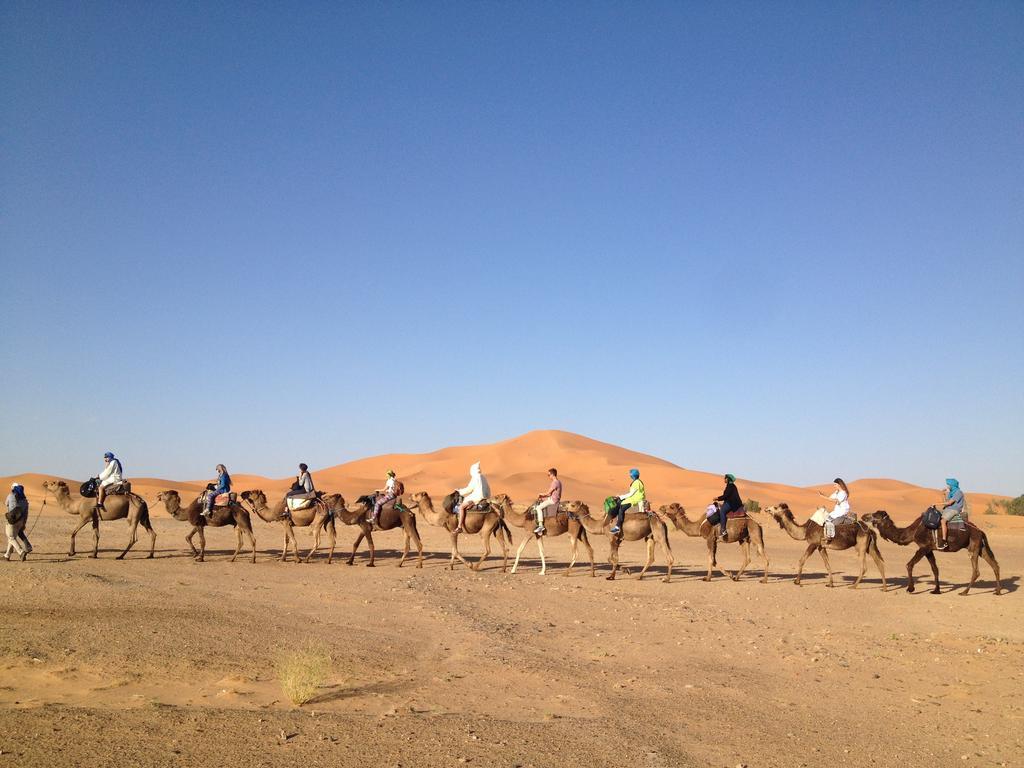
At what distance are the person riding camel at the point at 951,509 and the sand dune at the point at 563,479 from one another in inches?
1286

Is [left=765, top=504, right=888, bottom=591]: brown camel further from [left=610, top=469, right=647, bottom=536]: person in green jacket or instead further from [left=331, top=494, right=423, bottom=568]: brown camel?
[left=331, top=494, right=423, bottom=568]: brown camel

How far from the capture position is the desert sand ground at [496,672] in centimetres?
764

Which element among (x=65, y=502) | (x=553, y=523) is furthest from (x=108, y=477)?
(x=553, y=523)

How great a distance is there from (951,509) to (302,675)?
16.4 m

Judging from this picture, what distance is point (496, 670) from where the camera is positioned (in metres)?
10.8

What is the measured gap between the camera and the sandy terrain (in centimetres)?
766

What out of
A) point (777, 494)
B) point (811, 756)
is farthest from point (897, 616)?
point (777, 494)

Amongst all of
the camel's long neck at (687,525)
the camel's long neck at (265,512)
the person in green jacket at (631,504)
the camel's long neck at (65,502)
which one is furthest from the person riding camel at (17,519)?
the camel's long neck at (687,525)

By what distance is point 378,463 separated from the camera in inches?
3996

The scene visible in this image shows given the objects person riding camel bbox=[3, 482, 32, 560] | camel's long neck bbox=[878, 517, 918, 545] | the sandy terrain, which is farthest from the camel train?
person riding camel bbox=[3, 482, 32, 560]

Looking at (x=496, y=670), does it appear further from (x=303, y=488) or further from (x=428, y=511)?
(x=303, y=488)

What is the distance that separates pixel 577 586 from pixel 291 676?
11297mm

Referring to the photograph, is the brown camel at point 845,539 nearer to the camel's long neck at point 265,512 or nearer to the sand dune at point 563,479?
the camel's long neck at point 265,512

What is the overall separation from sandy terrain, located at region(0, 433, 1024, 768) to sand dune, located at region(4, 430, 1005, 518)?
34.4 meters
